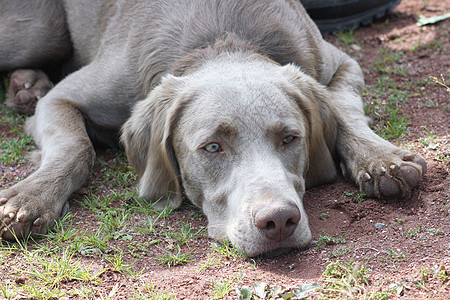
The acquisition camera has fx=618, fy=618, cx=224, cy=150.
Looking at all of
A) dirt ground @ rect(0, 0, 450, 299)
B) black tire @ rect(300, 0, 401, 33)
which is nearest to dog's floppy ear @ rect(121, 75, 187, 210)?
dirt ground @ rect(0, 0, 450, 299)

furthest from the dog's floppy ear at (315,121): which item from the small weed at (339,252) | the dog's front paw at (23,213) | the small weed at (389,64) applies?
the small weed at (389,64)

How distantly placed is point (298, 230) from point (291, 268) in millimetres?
198

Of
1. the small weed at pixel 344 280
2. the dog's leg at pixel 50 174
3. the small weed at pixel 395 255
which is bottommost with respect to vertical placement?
the dog's leg at pixel 50 174

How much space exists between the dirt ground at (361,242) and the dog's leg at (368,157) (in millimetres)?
88

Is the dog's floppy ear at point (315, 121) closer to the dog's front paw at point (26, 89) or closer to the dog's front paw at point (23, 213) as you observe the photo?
the dog's front paw at point (23, 213)

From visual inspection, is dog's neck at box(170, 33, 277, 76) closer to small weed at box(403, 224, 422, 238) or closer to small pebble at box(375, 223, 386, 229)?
small pebble at box(375, 223, 386, 229)

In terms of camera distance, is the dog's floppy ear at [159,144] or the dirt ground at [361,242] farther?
the dog's floppy ear at [159,144]

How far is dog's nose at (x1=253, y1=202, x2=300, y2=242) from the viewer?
296 centimetres

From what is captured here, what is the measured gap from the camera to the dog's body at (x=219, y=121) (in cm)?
337

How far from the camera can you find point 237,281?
9.64 feet

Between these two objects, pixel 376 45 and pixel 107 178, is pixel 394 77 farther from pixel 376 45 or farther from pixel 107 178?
pixel 107 178

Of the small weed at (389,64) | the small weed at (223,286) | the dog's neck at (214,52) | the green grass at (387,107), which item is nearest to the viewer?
the small weed at (223,286)

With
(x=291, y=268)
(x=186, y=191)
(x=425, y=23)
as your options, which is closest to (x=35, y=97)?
(x=186, y=191)

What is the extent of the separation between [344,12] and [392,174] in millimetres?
3310
